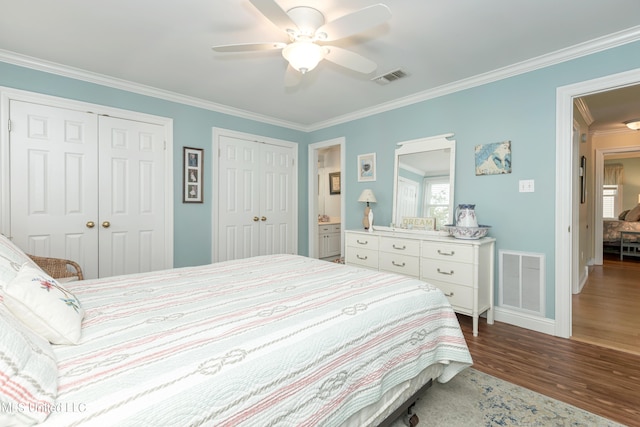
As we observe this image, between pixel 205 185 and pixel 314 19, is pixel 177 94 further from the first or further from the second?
pixel 314 19

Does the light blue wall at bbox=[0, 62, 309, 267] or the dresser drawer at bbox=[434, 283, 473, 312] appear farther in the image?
the light blue wall at bbox=[0, 62, 309, 267]

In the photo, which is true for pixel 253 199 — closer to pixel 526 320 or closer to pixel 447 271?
pixel 447 271

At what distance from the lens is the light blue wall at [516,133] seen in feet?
8.45

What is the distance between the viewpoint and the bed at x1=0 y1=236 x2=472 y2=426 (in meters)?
0.72

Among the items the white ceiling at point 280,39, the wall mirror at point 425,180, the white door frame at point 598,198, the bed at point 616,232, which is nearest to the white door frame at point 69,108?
the white ceiling at point 280,39

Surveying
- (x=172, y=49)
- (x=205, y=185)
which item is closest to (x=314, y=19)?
(x=172, y=49)

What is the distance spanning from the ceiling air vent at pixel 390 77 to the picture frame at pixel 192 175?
226 cm

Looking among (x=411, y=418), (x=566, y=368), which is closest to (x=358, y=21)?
(x=411, y=418)

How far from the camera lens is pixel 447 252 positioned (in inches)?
110

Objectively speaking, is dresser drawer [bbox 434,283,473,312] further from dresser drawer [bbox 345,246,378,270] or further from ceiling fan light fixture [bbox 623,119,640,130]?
ceiling fan light fixture [bbox 623,119,640,130]

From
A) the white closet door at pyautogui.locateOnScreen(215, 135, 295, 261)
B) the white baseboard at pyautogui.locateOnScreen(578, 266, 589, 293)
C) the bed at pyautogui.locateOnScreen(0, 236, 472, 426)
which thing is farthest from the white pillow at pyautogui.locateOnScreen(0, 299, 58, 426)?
the white baseboard at pyautogui.locateOnScreen(578, 266, 589, 293)

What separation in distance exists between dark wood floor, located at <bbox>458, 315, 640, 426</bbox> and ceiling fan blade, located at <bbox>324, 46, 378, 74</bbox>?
229 cm

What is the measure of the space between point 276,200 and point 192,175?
126 centimetres

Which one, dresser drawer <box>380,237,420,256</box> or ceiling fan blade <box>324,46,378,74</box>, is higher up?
ceiling fan blade <box>324,46,378,74</box>
